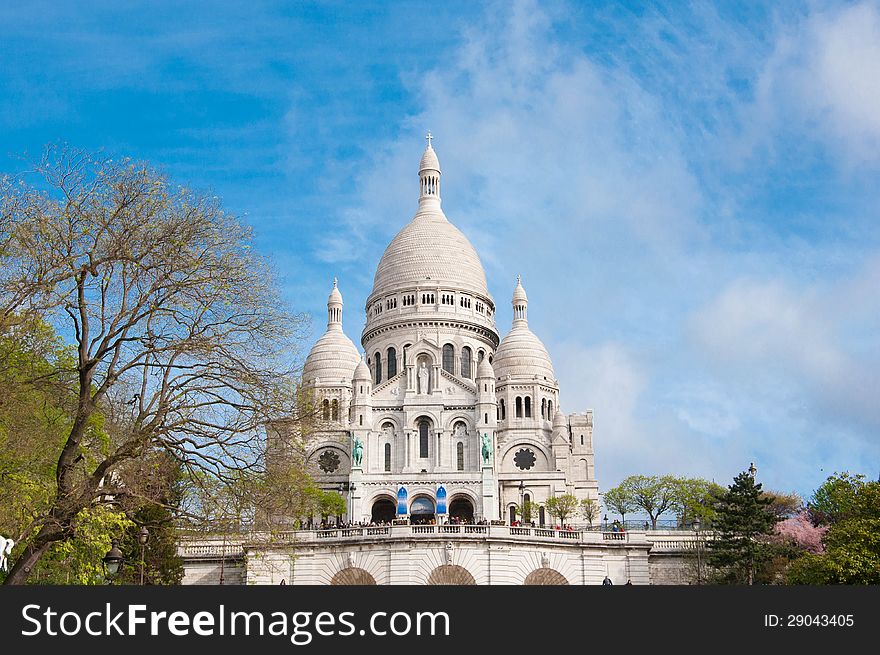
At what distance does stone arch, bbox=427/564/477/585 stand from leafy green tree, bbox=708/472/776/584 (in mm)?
12277

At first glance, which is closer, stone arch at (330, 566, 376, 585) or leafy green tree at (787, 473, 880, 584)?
leafy green tree at (787, 473, 880, 584)

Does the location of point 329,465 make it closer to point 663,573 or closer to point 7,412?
point 663,573

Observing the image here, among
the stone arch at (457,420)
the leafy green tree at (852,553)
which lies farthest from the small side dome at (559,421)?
the leafy green tree at (852,553)

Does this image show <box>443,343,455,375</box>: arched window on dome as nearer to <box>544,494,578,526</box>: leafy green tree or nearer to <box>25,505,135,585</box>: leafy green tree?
<box>544,494,578,526</box>: leafy green tree

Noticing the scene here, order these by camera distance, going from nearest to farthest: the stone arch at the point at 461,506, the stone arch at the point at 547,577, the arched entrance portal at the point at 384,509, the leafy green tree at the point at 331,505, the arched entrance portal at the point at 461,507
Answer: the stone arch at the point at 547,577 → the leafy green tree at the point at 331,505 → the stone arch at the point at 461,506 → the arched entrance portal at the point at 461,507 → the arched entrance portal at the point at 384,509

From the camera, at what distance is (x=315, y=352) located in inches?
4218

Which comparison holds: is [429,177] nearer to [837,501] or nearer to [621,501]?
[621,501]

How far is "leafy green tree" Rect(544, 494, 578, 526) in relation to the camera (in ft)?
276

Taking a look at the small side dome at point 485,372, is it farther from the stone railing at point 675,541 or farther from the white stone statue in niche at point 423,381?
the stone railing at point 675,541

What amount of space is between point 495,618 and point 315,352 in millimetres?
85109

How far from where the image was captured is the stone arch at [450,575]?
52.8 meters

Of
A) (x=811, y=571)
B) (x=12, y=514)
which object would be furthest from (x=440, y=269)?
(x=12, y=514)

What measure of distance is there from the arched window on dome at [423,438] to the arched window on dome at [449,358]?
10336 millimetres

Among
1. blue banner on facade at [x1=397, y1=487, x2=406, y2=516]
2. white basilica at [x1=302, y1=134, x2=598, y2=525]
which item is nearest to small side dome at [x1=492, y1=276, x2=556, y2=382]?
white basilica at [x1=302, y1=134, x2=598, y2=525]
